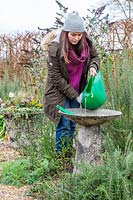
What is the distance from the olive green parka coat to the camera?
14.5 feet

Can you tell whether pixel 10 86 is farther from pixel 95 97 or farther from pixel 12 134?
pixel 95 97

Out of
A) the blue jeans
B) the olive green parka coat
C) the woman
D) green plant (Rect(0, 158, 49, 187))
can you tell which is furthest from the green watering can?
green plant (Rect(0, 158, 49, 187))

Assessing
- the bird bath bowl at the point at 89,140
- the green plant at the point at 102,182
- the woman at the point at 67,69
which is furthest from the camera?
the woman at the point at 67,69

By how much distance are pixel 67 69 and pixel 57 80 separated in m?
0.16

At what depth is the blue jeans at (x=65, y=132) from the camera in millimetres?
4652

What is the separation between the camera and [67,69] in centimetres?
450

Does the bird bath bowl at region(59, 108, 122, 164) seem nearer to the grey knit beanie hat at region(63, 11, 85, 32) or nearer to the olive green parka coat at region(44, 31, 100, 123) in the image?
the olive green parka coat at region(44, 31, 100, 123)

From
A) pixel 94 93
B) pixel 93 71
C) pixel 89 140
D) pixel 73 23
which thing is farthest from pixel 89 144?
pixel 73 23

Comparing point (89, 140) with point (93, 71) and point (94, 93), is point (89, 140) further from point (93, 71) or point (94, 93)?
point (93, 71)

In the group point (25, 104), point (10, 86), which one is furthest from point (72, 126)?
point (10, 86)

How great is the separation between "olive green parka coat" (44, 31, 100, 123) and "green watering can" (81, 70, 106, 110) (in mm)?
297

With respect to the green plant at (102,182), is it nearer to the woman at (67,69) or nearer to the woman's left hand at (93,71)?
the woman's left hand at (93,71)

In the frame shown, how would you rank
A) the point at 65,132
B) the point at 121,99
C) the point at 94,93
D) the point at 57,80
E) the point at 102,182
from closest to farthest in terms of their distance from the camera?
the point at 102,182 → the point at 94,93 → the point at 57,80 → the point at 65,132 → the point at 121,99

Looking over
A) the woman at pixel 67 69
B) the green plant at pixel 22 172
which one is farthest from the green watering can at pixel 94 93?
the green plant at pixel 22 172
